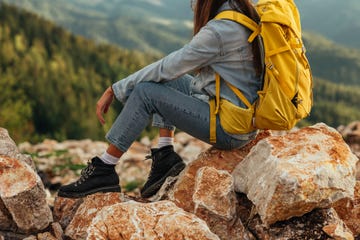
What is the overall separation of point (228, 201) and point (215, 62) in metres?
1.16

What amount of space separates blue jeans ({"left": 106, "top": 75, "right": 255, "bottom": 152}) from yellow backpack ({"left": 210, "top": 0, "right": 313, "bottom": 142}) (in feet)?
0.32

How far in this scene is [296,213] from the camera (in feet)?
11.8

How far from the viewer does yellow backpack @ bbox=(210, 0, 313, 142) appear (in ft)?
12.1

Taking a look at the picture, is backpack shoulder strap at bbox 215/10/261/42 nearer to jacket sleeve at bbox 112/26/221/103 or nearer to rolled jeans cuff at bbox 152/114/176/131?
jacket sleeve at bbox 112/26/221/103

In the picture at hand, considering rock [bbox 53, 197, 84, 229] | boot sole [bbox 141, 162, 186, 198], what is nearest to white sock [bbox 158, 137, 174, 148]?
boot sole [bbox 141, 162, 186, 198]

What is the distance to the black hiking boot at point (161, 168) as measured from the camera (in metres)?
4.67

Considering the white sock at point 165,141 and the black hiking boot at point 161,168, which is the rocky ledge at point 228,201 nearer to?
the black hiking boot at point 161,168

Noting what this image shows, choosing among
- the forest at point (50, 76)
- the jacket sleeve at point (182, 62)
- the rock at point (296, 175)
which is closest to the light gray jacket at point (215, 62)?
the jacket sleeve at point (182, 62)

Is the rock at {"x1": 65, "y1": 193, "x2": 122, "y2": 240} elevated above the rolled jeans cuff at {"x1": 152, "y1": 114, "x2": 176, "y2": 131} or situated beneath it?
situated beneath

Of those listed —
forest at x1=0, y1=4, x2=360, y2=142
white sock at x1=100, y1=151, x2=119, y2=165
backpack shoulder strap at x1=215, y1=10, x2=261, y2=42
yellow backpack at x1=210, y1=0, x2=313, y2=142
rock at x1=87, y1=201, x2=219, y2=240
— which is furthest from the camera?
forest at x1=0, y1=4, x2=360, y2=142

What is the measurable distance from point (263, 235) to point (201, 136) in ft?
3.44

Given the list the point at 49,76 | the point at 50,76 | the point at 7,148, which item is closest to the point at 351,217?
the point at 7,148

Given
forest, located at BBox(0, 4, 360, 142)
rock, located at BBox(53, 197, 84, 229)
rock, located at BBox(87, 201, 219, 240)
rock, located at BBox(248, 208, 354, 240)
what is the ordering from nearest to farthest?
1. rock, located at BBox(87, 201, 219, 240)
2. rock, located at BBox(248, 208, 354, 240)
3. rock, located at BBox(53, 197, 84, 229)
4. forest, located at BBox(0, 4, 360, 142)

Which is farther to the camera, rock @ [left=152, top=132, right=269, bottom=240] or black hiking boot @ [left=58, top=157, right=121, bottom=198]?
black hiking boot @ [left=58, top=157, right=121, bottom=198]
